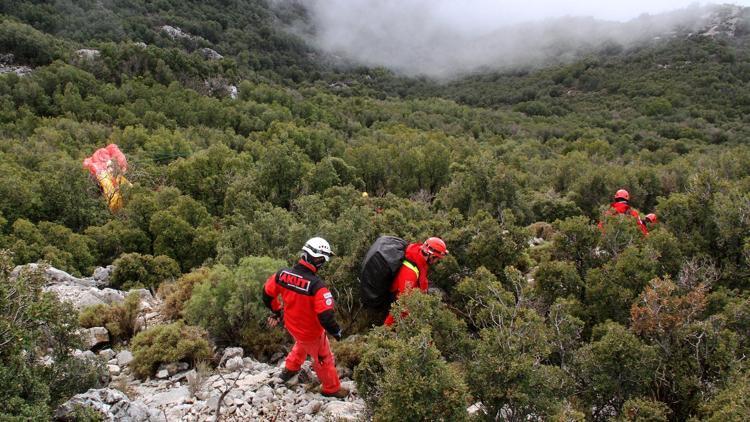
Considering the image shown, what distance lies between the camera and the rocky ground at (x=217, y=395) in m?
4.87

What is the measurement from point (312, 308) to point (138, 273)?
22.4ft

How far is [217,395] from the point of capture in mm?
5586

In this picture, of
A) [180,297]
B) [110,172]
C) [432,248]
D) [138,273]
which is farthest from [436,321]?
[110,172]

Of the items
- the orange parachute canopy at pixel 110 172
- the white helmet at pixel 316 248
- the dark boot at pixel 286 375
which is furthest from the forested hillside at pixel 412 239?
the white helmet at pixel 316 248

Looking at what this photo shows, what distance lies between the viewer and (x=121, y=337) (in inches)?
289

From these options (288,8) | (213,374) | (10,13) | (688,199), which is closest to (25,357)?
(213,374)

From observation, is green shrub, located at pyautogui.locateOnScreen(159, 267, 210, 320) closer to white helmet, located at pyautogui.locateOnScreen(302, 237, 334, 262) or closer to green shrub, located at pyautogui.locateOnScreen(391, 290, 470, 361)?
white helmet, located at pyautogui.locateOnScreen(302, 237, 334, 262)

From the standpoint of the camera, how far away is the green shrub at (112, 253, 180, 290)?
1071cm

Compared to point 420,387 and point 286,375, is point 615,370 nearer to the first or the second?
point 420,387

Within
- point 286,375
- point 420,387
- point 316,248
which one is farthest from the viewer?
point 286,375

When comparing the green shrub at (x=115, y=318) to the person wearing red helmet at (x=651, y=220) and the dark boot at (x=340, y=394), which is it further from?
the person wearing red helmet at (x=651, y=220)

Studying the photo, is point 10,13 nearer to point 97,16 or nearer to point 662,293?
point 97,16

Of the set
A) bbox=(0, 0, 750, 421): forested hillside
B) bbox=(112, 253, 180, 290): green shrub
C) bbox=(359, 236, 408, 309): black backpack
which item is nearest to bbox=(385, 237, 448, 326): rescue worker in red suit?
bbox=(359, 236, 408, 309): black backpack

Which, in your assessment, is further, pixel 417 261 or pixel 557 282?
pixel 557 282
